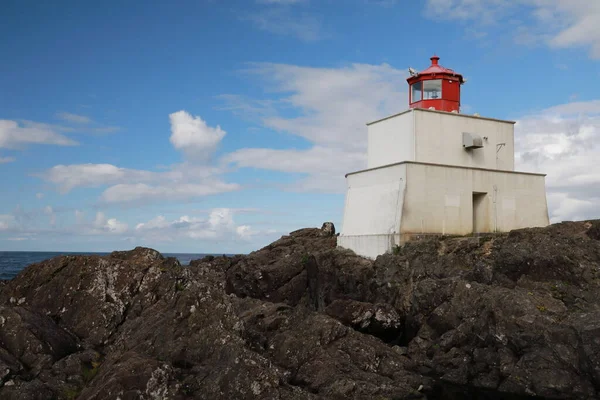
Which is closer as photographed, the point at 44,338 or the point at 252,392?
the point at 252,392

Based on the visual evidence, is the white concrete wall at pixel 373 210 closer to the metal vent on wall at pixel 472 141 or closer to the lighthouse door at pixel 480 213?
the lighthouse door at pixel 480 213

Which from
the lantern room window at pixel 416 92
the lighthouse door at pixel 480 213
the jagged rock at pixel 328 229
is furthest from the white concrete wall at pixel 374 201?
the lantern room window at pixel 416 92

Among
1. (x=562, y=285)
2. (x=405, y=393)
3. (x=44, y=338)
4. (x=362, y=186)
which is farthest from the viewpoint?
(x=362, y=186)

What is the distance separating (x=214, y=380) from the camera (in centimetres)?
1116

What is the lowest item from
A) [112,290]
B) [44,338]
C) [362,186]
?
[44,338]

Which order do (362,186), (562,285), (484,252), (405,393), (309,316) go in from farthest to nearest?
(362,186)
(484,252)
(562,285)
(309,316)
(405,393)

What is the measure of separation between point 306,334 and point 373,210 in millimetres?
11688

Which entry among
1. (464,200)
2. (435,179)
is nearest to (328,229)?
(435,179)

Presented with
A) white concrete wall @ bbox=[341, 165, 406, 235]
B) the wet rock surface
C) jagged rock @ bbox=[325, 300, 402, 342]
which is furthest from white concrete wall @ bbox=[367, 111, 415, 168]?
jagged rock @ bbox=[325, 300, 402, 342]

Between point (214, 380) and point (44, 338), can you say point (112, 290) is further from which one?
point (214, 380)

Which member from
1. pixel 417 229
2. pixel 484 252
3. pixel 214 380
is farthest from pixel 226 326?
pixel 417 229

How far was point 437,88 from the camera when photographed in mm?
27062

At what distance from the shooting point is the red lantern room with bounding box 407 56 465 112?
26.9 m

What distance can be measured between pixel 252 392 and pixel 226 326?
1963mm
